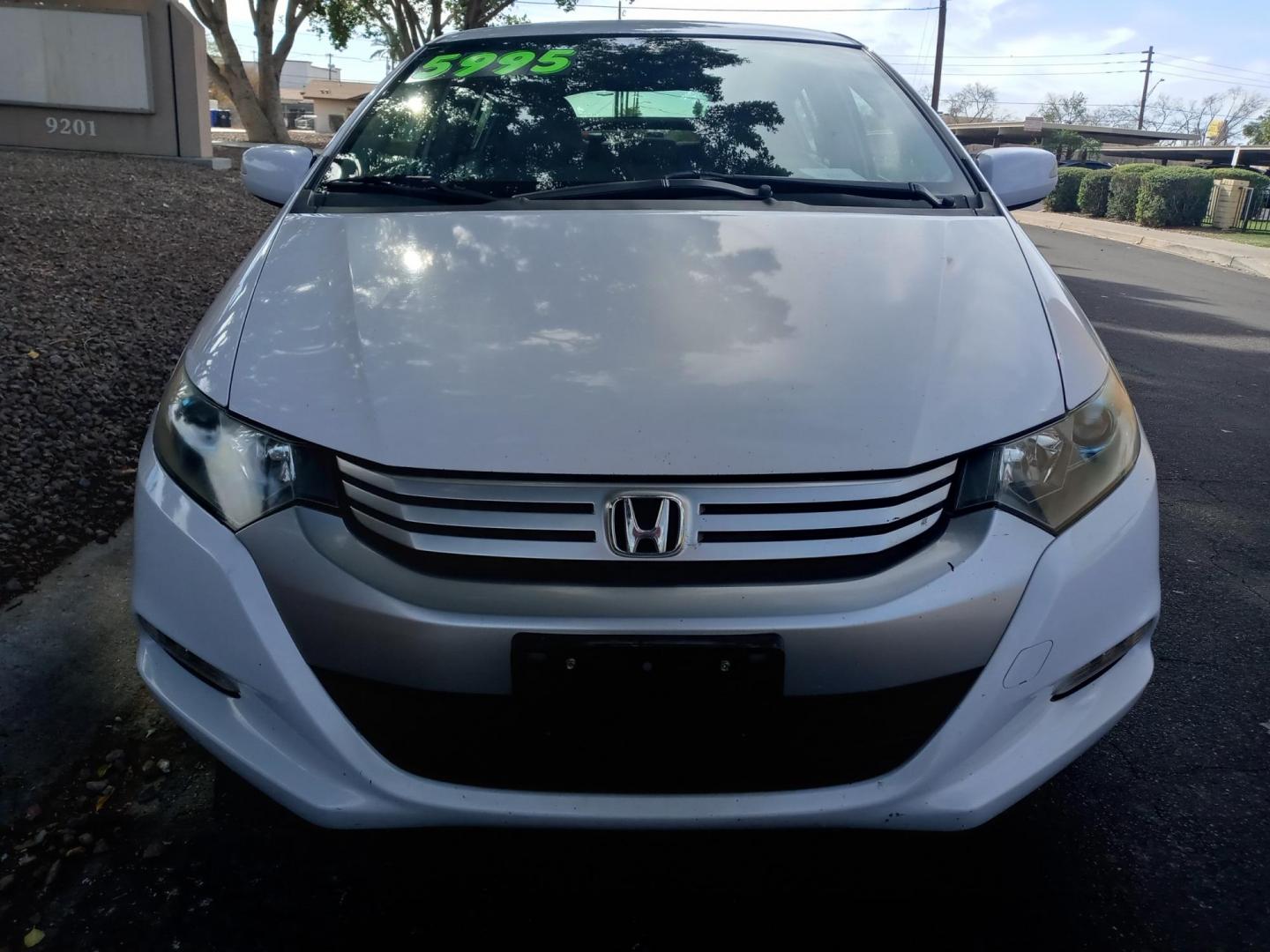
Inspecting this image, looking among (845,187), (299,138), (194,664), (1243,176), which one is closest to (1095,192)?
(1243,176)

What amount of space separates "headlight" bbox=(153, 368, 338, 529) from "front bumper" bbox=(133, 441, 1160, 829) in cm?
5

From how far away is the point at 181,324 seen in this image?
217 inches

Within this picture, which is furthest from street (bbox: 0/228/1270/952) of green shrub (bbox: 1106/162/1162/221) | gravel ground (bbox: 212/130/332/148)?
green shrub (bbox: 1106/162/1162/221)

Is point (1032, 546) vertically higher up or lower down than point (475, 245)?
lower down

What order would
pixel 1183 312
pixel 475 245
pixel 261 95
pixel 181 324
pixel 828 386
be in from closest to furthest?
pixel 828 386, pixel 475 245, pixel 181 324, pixel 1183 312, pixel 261 95

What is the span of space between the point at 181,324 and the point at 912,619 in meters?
4.93

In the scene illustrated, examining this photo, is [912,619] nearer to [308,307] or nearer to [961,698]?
[961,698]

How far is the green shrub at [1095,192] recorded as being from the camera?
955 inches

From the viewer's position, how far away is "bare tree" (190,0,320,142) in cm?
2073

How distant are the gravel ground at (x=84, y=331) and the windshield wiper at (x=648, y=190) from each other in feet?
6.12

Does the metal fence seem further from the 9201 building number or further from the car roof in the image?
the car roof

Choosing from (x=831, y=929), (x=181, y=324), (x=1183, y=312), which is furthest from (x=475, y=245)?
(x=1183, y=312)

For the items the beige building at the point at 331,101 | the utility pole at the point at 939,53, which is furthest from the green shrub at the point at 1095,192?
the beige building at the point at 331,101

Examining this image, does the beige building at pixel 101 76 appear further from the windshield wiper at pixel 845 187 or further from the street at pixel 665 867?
the windshield wiper at pixel 845 187
